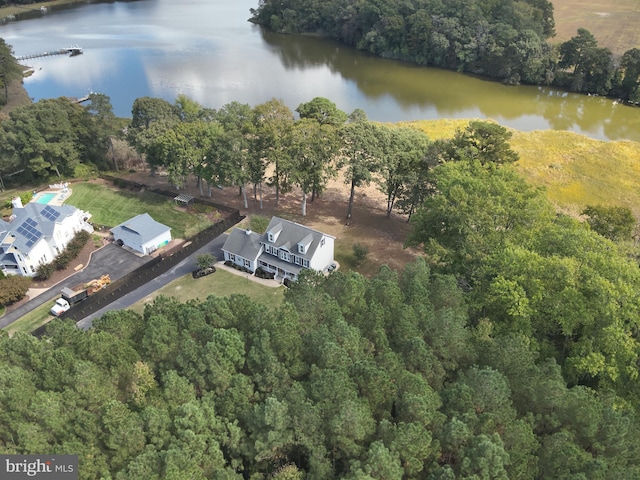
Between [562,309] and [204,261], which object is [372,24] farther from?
[562,309]

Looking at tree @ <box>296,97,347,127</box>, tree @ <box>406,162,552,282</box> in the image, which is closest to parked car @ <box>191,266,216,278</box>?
tree @ <box>406,162,552,282</box>

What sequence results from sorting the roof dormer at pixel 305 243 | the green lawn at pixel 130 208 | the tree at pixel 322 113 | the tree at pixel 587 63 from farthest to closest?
the tree at pixel 587 63, the tree at pixel 322 113, the green lawn at pixel 130 208, the roof dormer at pixel 305 243

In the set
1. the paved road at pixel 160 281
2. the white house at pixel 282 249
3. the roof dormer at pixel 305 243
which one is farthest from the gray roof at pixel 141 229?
the roof dormer at pixel 305 243

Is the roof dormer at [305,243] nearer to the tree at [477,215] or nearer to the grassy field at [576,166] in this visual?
the tree at [477,215]

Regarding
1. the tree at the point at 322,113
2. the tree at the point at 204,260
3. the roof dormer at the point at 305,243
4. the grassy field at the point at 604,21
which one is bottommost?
the tree at the point at 204,260

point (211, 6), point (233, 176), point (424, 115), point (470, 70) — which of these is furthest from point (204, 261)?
point (211, 6)

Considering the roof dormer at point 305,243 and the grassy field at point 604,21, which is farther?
the grassy field at point 604,21

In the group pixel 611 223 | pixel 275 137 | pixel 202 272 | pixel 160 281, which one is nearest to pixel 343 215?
pixel 275 137
